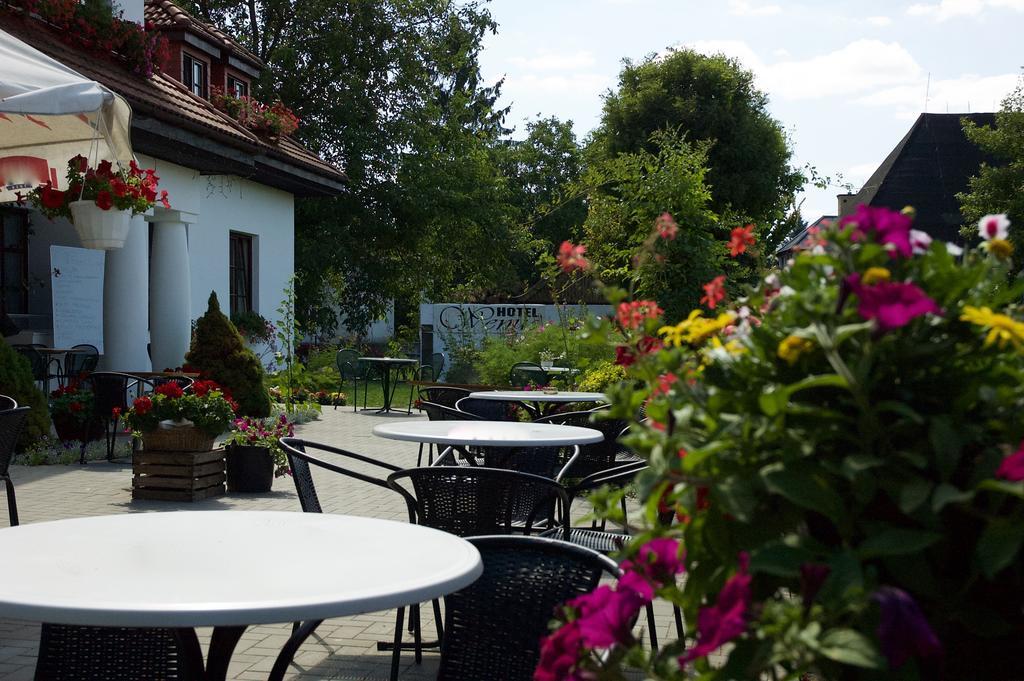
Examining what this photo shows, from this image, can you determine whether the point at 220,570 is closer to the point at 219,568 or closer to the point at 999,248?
the point at 219,568

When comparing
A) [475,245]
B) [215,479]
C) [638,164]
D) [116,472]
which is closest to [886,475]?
[215,479]

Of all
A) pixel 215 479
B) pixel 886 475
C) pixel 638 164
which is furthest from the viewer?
pixel 638 164

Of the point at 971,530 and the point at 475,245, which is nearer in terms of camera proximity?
the point at 971,530

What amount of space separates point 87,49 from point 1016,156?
64.9 feet

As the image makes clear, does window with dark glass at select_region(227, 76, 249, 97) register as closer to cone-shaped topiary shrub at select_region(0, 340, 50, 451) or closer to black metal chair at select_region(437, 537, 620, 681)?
cone-shaped topiary shrub at select_region(0, 340, 50, 451)

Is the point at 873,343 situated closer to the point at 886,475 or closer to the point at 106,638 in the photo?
the point at 886,475

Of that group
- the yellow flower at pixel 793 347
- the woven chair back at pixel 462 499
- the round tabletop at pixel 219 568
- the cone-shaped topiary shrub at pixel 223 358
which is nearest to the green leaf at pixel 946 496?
the yellow flower at pixel 793 347

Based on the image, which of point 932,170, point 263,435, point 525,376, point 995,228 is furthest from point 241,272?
point 932,170

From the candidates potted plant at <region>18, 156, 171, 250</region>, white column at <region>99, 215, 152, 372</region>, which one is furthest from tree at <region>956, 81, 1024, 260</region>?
potted plant at <region>18, 156, 171, 250</region>

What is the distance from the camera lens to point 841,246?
1325 millimetres

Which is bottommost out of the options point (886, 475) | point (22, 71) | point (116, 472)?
point (116, 472)

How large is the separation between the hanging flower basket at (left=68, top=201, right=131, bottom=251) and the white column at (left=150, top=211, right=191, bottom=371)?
704cm

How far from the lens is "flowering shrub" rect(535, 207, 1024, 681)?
1181 mm

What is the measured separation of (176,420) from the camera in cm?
771
